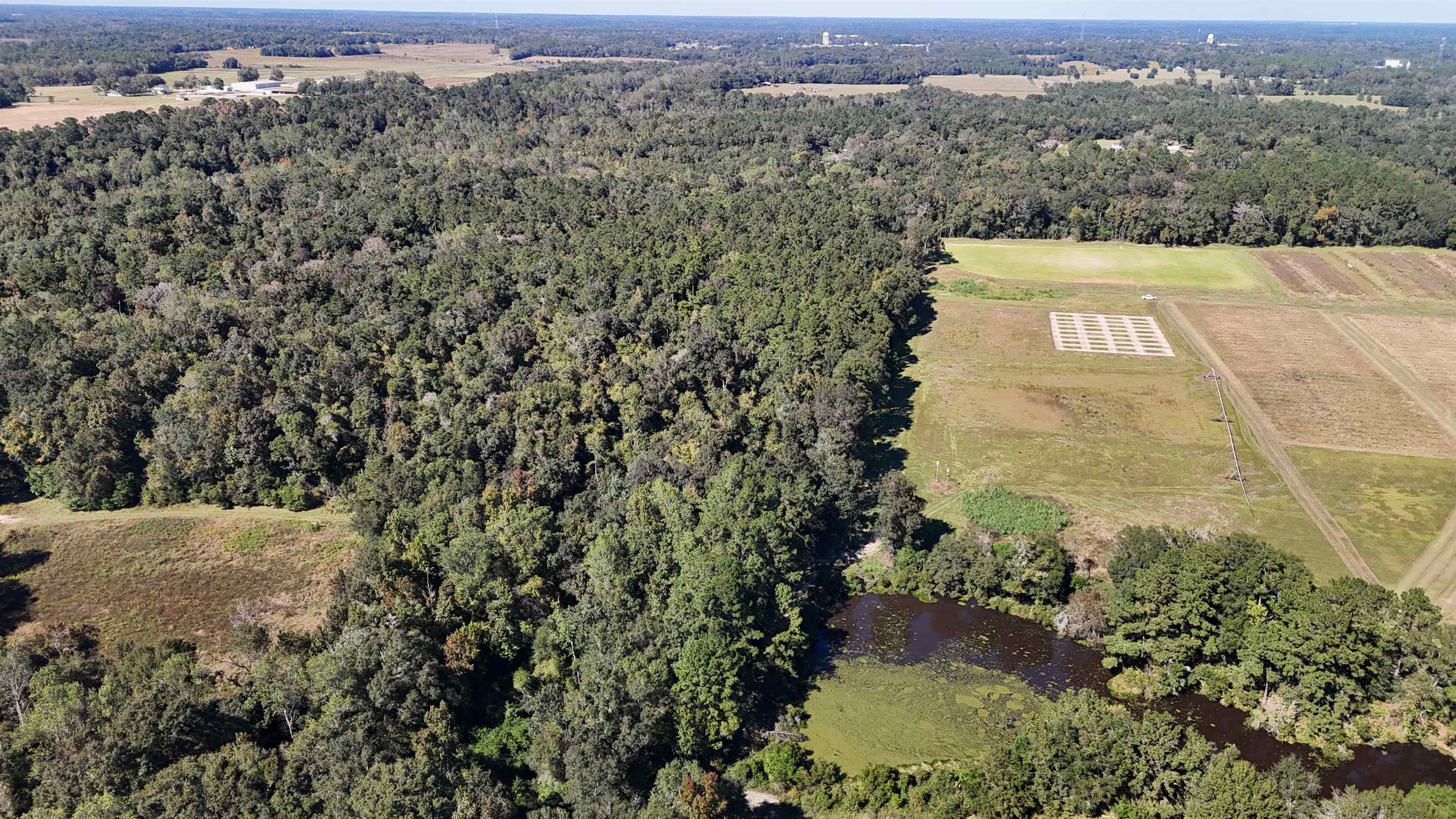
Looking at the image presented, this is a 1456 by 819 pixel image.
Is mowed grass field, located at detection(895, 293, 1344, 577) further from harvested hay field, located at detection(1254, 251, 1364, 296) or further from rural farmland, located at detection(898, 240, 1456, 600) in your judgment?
harvested hay field, located at detection(1254, 251, 1364, 296)

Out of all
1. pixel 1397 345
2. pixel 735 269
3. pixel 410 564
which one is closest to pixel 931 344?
pixel 735 269

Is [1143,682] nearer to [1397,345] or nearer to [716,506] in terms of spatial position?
[716,506]

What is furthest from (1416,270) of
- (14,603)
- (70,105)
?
(70,105)

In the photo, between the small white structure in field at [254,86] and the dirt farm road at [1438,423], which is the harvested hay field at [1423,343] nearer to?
the dirt farm road at [1438,423]

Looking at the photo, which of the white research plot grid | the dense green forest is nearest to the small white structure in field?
the dense green forest

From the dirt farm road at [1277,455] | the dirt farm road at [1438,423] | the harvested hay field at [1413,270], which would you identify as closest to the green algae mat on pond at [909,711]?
the dirt farm road at [1277,455]

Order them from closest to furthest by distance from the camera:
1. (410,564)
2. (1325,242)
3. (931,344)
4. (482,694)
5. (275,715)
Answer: (275,715) < (482,694) < (410,564) < (931,344) < (1325,242)
